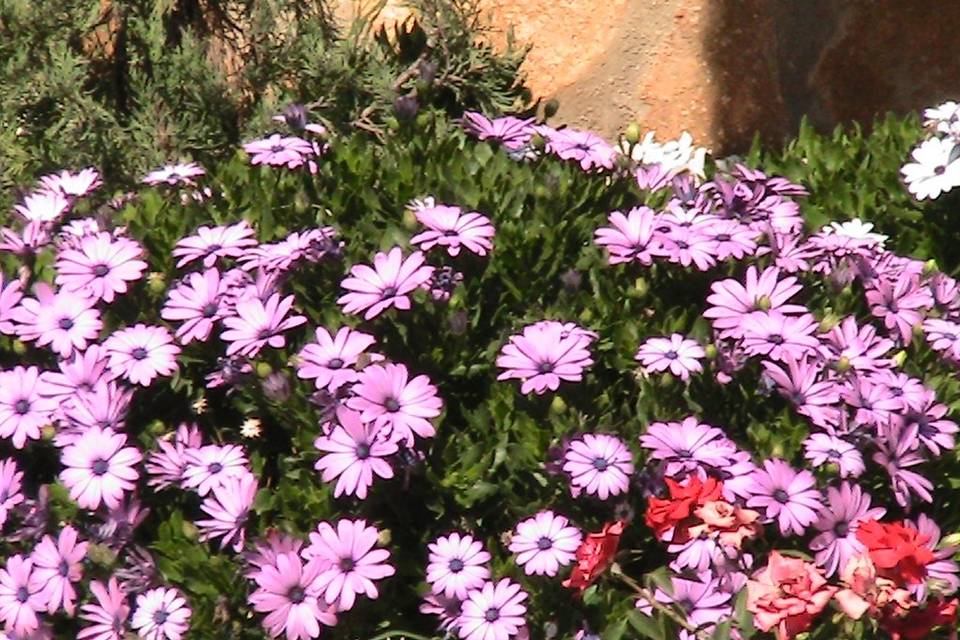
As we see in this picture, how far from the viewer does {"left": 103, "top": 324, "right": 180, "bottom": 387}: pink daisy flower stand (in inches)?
88.4

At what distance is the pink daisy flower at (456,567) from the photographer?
211 cm

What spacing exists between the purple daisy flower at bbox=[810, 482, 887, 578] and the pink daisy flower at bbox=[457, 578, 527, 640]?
17.1 inches

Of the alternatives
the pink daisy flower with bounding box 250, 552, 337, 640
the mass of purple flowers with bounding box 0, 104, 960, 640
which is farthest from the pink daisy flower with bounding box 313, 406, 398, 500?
the pink daisy flower with bounding box 250, 552, 337, 640

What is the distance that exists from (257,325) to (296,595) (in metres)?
0.42

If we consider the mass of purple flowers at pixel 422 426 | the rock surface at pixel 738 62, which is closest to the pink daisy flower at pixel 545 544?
the mass of purple flowers at pixel 422 426

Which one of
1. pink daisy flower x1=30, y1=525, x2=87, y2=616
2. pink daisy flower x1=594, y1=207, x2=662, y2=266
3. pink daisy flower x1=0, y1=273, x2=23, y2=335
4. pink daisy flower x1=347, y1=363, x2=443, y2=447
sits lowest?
pink daisy flower x1=30, y1=525, x2=87, y2=616

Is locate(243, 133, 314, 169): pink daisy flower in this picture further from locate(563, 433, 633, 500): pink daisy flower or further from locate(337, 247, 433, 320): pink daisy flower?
locate(563, 433, 633, 500): pink daisy flower

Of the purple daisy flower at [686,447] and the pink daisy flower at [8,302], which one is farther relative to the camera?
the pink daisy flower at [8,302]

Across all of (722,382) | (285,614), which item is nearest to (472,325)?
(722,382)

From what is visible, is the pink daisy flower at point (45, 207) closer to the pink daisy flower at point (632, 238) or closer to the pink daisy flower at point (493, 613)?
the pink daisy flower at point (632, 238)

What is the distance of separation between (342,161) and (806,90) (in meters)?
1.34

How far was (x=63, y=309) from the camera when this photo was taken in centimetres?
238

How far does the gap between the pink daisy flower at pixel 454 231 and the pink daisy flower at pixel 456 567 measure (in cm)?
45

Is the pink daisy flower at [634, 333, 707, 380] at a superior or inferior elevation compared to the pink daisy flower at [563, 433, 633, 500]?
superior
